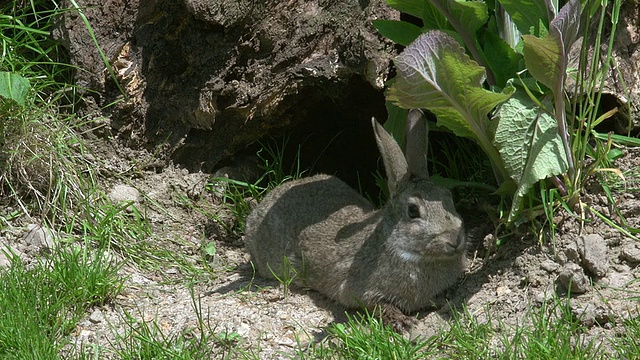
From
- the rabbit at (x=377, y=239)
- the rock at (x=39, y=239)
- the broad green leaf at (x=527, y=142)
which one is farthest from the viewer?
the rock at (x=39, y=239)

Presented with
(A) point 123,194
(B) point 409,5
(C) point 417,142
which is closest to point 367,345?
(C) point 417,142

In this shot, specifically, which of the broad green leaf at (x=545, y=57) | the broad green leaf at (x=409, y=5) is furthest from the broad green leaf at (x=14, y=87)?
the broad green leaf at (x=545, y=57)

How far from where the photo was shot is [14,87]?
5.29 meters

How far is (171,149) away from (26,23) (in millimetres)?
1369

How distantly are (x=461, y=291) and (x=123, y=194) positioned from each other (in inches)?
→ 96.9

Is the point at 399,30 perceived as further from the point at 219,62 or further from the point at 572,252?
the point at 572,252

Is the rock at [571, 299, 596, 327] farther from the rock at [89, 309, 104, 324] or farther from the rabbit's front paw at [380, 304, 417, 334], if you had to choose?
the rock at [89, 309, 104, 324]

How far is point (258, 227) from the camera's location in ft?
18.8

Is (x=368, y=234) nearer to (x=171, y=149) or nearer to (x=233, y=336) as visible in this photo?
(x=233, y=336)

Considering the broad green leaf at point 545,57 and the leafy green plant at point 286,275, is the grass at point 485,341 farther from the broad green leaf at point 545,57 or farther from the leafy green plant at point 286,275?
the broad green leaf at point 545,57

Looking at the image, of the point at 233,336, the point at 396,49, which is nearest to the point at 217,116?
the point at 396,49

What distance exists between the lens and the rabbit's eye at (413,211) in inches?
192

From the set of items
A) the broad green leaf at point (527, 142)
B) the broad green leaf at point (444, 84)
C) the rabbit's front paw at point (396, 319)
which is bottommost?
the rabbit's front paw at point (396, 319)

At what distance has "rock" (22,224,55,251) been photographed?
534 cm
